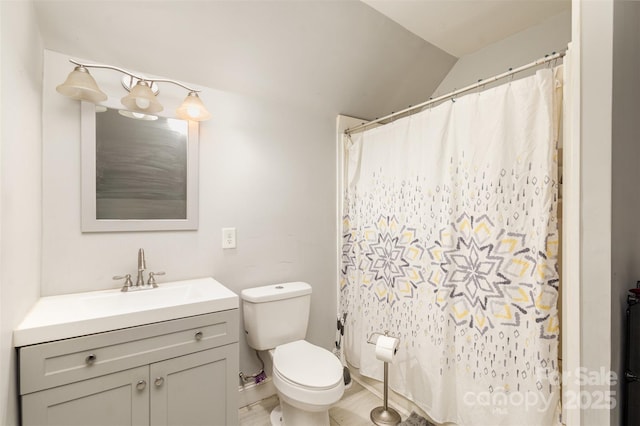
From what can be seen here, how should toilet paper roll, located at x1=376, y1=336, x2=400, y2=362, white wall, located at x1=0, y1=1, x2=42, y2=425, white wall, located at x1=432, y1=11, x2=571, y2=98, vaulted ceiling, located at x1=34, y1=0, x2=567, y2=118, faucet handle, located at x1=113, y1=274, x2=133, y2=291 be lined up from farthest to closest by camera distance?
white wall, located at x1=432, y1=11, x2=571, y2=98 < toilet paper roll, located at x1=376, y1=336, x2=400, y2=362 < faucet handle, located at x1=113, y1=274, x2=133, y2=291 < vaulted ceiling, located at x1=34, y1=0, x2=567, y2=118 < white wall, located at x1=0, y1=1, x2=42, y2=425

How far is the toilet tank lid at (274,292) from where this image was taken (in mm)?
1797

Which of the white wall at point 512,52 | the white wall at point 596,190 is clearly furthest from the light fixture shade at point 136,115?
the white wall at point 512,52

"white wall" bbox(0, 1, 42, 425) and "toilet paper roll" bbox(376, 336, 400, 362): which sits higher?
"white wall" bbox(0, 1, 42, 425)

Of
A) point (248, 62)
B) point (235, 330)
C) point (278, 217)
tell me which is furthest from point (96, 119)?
point (235, 330)

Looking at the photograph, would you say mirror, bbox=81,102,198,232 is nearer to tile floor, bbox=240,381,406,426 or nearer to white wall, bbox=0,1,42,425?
white wall, bbox=0,1,42,425

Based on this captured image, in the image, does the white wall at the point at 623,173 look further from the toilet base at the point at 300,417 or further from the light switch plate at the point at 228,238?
the light switch plate at the point at 228,238

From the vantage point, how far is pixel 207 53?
1644mm

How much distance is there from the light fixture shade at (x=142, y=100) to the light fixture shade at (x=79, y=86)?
0.42 feet

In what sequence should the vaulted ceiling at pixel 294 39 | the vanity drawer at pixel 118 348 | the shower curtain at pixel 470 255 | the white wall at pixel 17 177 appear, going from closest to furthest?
the white wall at pixel 17 177, the vanity drawer at pixel 118 348, the shower curtain at pixel 470 255, the vaulted ceiling at pixel 294 39

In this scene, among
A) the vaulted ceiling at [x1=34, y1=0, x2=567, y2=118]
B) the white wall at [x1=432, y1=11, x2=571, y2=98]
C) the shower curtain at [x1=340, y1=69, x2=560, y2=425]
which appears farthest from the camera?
the white wall at [x1=432, y1=11, x2=571, y2=98]

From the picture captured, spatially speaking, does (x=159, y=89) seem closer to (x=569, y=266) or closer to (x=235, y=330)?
(x=235, y=330)

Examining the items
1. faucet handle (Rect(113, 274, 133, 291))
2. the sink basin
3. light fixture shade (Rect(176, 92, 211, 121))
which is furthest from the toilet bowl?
light fixture shade (Rect(176, 92, 211, 121))

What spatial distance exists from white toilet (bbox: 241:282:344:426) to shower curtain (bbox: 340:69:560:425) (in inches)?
19.7

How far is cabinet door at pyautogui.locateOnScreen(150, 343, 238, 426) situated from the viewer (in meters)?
1.25
